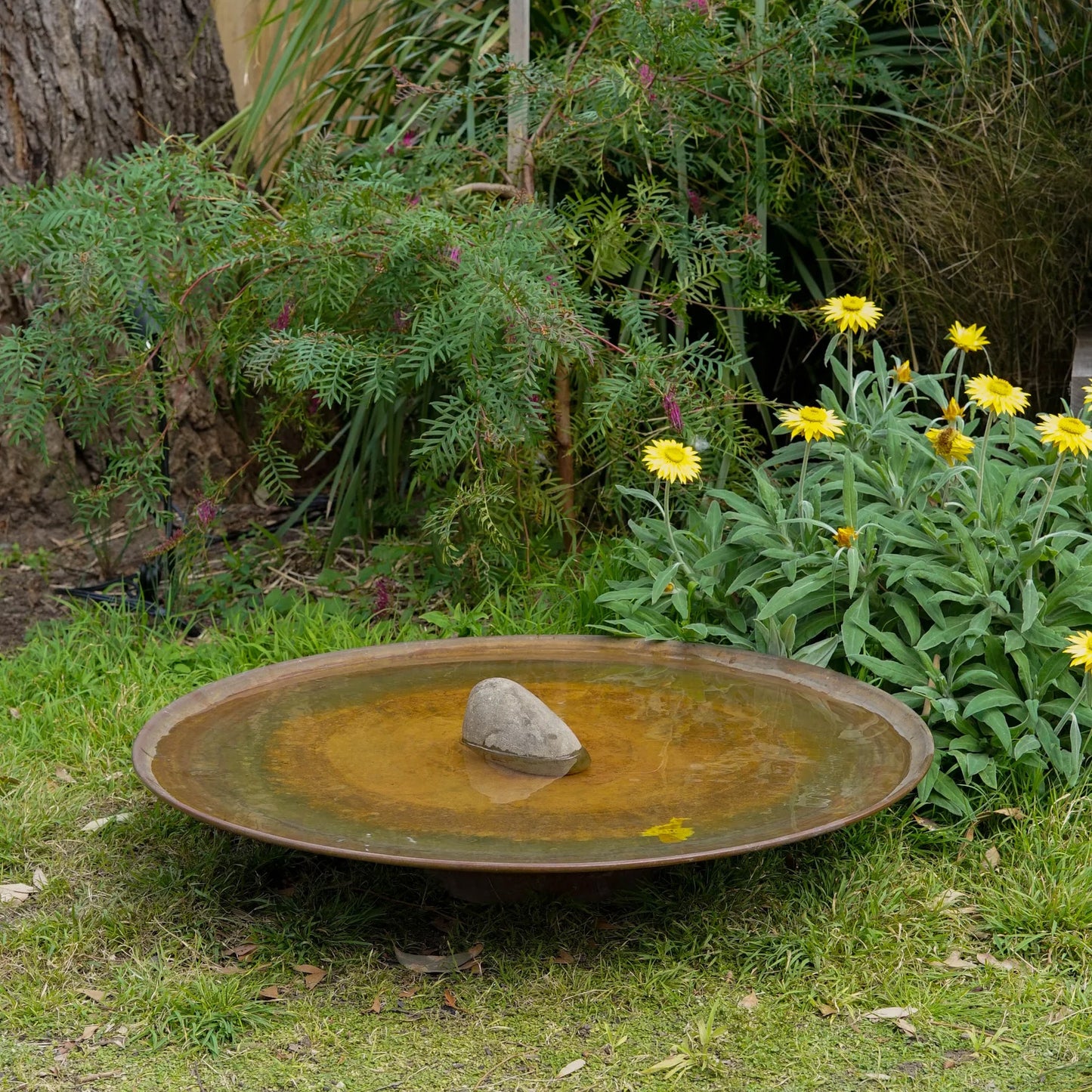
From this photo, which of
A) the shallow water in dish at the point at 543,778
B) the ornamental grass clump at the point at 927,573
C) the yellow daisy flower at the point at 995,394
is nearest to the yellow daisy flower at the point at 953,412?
the ornamental grass clump at the point at 927,573

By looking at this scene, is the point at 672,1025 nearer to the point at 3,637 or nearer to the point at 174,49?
the point at 3,637

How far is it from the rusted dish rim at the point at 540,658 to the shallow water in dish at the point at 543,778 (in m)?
0.01

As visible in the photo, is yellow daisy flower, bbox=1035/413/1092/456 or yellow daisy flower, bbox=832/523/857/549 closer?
yellow daisy flower, bbox=1035/413/1092/456

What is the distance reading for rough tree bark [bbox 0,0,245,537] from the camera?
477 centimetres

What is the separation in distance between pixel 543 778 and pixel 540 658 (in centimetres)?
69

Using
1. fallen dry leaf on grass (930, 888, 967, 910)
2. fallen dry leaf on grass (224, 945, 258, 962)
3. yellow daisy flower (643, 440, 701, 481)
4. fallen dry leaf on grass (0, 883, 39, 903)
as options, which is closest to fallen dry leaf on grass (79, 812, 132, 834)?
fallen dry leaf on grass (0, 883, 39, 903)

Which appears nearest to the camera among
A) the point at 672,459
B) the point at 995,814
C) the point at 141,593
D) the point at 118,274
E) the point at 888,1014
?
the point at 888,1014

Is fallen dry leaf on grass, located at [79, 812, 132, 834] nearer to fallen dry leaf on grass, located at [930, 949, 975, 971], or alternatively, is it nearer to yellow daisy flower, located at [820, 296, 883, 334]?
fallen dry leaf on grass, located at [930, 949, 975, 971]

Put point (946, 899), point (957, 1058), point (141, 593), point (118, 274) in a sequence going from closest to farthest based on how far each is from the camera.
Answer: point (957, 1058), point (946, 899), point (118, 274), point (141, 593)

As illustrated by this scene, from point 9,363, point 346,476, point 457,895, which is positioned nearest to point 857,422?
point 457,895

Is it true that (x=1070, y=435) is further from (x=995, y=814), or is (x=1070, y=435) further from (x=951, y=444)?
(x=995, y=814)

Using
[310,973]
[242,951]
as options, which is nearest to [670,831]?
[310,973]

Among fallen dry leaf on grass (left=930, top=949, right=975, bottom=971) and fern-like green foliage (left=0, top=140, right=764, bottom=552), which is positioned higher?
fern-like green foliage (left=0, top=140, right=764, bottom=552)

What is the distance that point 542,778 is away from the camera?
2916mm
